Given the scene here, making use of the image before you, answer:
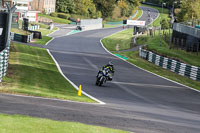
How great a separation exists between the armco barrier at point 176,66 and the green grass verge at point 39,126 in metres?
24.4

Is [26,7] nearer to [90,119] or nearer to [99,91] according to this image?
[99,91]

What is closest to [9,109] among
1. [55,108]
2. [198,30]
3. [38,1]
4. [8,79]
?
[55,108]

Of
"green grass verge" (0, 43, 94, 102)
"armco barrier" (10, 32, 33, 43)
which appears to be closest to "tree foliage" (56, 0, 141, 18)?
"armco barrier" (10, 32, 33, 43)

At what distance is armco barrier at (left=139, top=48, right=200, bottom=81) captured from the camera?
35.8 meters

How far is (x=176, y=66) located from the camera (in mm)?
39812

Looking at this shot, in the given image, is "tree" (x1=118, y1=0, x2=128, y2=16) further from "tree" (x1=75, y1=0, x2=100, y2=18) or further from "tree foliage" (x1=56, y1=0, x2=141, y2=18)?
"tree" (x1=75, y1=0, x2=100, y2=18)

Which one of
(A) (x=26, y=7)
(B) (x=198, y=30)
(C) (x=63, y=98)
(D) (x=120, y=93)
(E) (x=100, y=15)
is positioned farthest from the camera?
(E) (x=100, y=15)

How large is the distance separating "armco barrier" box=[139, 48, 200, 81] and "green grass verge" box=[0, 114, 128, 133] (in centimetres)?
2444

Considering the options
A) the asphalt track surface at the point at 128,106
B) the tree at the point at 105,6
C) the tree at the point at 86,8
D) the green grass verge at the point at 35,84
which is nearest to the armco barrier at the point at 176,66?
the asphalt track surface at the point at 128,106

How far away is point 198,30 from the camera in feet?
164

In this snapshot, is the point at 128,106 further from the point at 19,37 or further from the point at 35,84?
the point at 19,37

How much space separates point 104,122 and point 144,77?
20.6 meters

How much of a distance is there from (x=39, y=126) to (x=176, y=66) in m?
29.9

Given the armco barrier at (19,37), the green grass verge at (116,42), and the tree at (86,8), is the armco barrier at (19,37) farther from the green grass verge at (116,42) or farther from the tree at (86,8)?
the tree at (86,8)
